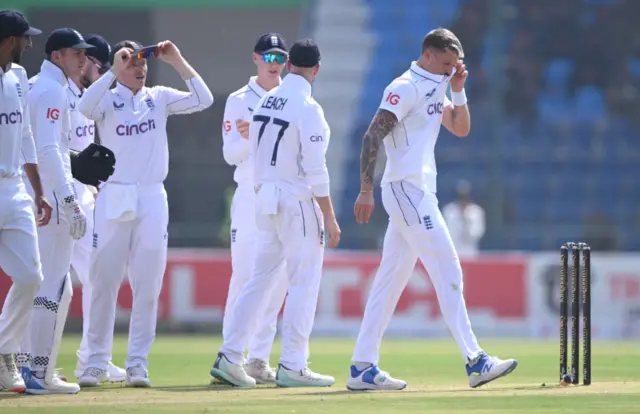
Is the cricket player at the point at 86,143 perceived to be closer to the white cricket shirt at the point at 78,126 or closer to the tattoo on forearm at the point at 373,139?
the white cricket shirt at the point at 78,126

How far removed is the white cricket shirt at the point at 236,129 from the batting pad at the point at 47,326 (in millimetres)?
1826

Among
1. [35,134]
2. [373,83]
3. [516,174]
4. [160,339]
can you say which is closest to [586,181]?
[516,174]

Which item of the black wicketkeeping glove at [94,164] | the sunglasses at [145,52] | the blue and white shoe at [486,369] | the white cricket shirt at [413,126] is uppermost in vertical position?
the sunglasses at [145,52]

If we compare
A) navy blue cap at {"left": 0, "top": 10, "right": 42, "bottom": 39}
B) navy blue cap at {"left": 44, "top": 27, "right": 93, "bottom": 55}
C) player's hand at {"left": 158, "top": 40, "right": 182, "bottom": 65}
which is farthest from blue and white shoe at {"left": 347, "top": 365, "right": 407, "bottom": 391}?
navy blue cap at {"left": 0, "top": 10, "right": 42, "bottom": 39}

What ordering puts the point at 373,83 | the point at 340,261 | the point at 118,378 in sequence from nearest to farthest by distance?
the point at 118,378
the point at 340,261
the point at 373,83

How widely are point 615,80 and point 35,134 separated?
16601mm

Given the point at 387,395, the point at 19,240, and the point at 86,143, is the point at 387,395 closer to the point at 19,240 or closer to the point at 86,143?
the point at 19,240

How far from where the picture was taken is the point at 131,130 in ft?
28.9

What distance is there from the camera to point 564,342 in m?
8.35

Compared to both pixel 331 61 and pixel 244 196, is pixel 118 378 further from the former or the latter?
pixel 331 61

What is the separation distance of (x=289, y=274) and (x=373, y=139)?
3.76 ft

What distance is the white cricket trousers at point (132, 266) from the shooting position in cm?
875

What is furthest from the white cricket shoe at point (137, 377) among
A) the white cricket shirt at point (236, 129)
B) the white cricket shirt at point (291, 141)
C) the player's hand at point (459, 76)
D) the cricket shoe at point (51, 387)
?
the player's hand at point (459, 76)

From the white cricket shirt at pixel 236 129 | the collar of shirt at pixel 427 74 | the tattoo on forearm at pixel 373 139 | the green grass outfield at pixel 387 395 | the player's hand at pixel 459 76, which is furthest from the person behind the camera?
the white cricket shirt at pixel 236 129
